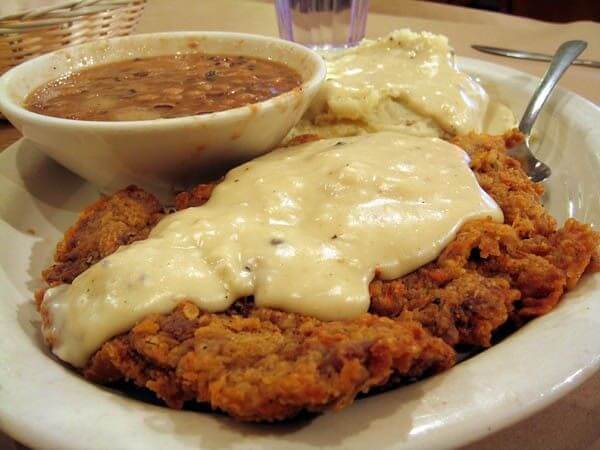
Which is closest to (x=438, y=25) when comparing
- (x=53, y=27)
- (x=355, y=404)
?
(x=53, y=27)

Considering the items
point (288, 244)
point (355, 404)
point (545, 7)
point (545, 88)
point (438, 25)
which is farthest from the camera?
point (545, 7)

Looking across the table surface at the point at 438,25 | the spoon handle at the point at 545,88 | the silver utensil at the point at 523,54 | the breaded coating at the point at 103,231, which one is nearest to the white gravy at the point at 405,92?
the spoon handle at the point at 545,88

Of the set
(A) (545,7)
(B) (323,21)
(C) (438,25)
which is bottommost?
(A) (545,7)

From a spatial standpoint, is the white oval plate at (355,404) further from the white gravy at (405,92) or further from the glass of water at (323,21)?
the glass of water at (323,21)

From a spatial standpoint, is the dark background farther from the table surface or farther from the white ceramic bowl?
the white ceramic bowl

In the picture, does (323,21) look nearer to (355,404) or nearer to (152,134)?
(152,134)

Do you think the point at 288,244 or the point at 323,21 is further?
the point at 323,21
